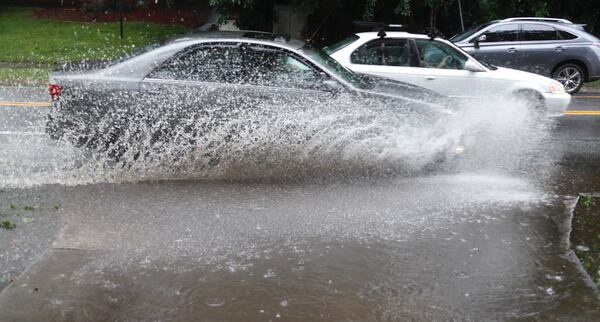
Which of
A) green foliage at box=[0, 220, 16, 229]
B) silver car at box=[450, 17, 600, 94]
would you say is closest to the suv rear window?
silver car at box=[450, 17, 600, 94]

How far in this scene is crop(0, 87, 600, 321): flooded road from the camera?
4445 mm

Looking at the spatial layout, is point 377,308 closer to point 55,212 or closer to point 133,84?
point 55,212

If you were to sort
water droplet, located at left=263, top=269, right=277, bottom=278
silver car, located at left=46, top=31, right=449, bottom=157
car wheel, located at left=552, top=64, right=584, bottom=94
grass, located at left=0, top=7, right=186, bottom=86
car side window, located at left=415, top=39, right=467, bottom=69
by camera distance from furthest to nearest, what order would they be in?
1. grass, located at left=0, top=7, right=186, bottom=86
2. car wheel, located at left=552, top=64, right=584, bottom=94
3. car side window, located at left=415, top=39, right=467, bottom=69
4. silver car, located at left=46, top=31, right=449, bottom=157
5. water droplet, located at left=263, top=269, right=277, bottom=278

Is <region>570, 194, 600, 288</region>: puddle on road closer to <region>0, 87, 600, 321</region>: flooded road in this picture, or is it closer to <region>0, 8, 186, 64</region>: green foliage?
<region>0, 87, 600, 321</region>: flooded road

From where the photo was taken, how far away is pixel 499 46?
46.0 feet

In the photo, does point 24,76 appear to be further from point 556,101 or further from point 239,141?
point 556,101

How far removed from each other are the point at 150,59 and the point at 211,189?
1683 mm

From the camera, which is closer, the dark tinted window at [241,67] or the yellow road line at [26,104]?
the dark tinted window at [241,67]

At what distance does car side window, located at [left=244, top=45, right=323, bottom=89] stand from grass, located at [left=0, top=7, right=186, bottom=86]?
26.4 ft

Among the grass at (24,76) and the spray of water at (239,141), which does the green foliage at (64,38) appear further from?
the spray of water at (239,141)

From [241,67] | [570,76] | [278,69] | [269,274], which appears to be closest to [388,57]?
[278,69]

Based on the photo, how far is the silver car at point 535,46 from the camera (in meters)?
14.0

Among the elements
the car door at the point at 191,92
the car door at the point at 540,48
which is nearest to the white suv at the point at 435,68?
the car door at the point at 191,92

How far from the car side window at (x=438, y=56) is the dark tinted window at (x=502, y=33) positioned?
14.1ft
